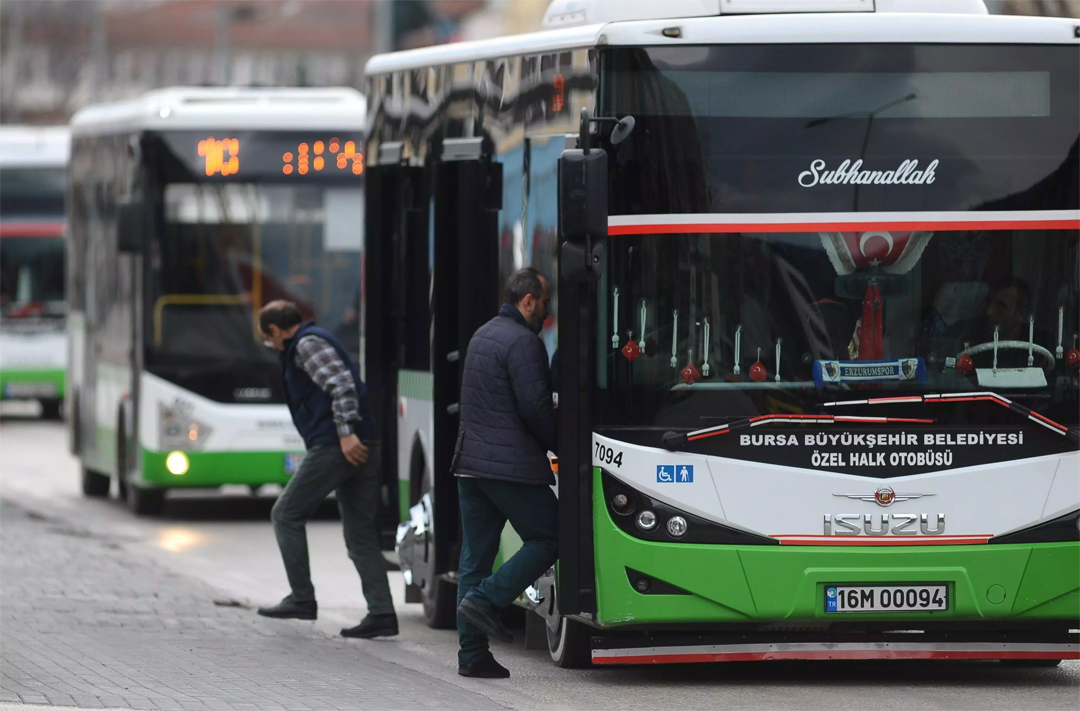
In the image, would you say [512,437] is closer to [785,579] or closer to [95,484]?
[785,579]

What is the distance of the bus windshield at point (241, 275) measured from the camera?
1783 cm

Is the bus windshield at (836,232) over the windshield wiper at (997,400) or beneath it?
over

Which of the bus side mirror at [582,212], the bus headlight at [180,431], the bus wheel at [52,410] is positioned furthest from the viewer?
the bus wheel at [52,410]

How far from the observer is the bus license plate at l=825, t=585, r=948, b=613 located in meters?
9.12

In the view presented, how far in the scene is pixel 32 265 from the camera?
104 feet

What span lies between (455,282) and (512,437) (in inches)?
70.3

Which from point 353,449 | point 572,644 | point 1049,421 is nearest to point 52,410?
point 353,449

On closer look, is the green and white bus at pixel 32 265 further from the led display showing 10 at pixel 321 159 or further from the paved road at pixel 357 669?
the paved road at pixel 357 669

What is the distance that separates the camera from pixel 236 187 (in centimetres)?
1805

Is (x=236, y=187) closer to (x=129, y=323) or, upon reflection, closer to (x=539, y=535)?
(x=129, y=323)

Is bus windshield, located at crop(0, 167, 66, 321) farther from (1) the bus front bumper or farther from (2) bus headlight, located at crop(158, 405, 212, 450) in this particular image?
(1) the bus front bumper

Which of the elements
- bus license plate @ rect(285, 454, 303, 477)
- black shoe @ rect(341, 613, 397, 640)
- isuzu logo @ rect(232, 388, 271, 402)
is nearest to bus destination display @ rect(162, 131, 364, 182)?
isuzu logo @ rect(232, 388, 271, 402)

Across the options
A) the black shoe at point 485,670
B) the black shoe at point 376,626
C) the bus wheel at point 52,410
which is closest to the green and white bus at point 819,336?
the black shoe at point 485,670

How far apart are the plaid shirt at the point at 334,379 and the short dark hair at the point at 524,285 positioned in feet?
5.82
